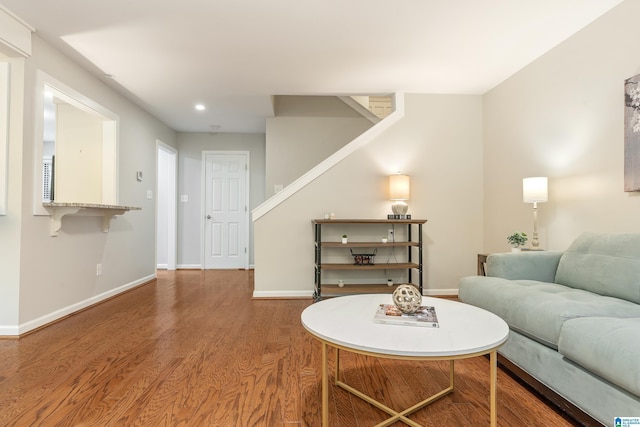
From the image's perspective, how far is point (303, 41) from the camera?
2.77 meters

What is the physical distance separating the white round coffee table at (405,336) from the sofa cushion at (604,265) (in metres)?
0.87

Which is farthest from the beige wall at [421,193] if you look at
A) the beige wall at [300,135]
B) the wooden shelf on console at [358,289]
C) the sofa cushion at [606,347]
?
the sofa cushion at [606,347]

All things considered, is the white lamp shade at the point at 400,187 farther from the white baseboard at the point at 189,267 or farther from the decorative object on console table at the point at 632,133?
the white baseboard at the point at 189,267

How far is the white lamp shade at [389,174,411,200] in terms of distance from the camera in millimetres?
3727

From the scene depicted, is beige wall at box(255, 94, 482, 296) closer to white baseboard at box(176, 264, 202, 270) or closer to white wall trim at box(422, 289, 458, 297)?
white wall trim at box(422, 289, 458, 297)

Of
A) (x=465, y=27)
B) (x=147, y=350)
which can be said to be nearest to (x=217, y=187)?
(x=147, y=350)

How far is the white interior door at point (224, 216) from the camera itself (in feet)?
18.7

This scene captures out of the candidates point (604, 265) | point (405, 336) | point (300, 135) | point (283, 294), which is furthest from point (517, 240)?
point (300, 135)

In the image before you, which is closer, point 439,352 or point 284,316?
point 439,352

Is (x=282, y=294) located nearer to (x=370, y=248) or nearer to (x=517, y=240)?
(x=370, y=248)

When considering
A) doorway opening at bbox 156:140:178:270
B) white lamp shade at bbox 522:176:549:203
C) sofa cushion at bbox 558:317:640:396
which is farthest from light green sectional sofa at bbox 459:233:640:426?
doorway opening at bbox 156:140:178:270

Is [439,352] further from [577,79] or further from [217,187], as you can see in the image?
[217,187]

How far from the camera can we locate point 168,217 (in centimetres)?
570

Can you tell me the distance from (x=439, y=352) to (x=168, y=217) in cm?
547
